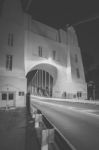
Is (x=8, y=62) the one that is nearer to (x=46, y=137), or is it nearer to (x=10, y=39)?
(x=10, y=39)

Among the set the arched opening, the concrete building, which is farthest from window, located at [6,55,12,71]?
the arched opening

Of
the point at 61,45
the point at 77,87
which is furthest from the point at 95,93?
the point at 61,45

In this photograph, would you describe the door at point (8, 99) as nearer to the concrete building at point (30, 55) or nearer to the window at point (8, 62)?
the concrete building at point (30, 55)

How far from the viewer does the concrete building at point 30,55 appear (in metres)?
17.5

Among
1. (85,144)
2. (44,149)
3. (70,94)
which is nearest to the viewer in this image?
(44,149)

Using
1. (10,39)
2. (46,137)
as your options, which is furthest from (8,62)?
(46,137)

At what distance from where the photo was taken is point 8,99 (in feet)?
55.2

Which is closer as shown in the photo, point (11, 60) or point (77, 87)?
point (11, 60)

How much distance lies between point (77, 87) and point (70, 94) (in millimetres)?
2274

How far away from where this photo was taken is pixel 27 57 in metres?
20.0

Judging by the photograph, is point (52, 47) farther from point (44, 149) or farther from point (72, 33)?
point (44, 149)

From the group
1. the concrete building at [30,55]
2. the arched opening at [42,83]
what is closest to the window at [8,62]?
the concrete building at [30,55]

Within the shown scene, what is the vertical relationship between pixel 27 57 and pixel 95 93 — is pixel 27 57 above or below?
above

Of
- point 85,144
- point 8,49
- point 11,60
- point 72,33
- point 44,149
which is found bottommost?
point 85,144
